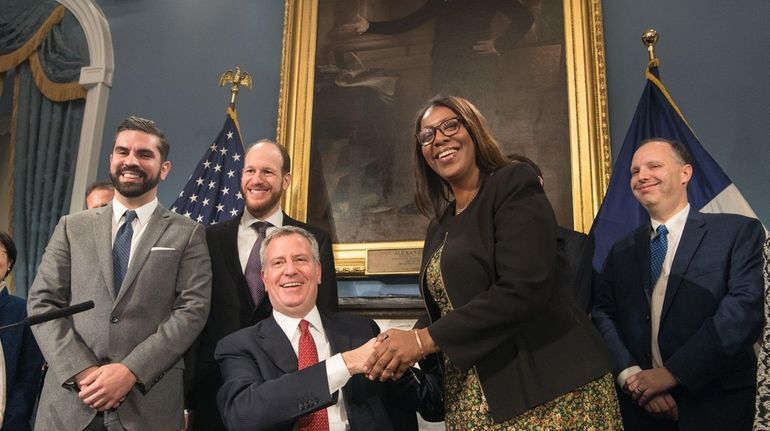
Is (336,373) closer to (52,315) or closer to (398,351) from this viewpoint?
(398,351)

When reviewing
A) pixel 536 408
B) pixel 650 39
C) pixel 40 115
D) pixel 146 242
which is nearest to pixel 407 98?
pixel 650 39

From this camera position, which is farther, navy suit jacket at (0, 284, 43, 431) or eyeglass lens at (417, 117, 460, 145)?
navy suit jacket at (0, 284, 43, 431)

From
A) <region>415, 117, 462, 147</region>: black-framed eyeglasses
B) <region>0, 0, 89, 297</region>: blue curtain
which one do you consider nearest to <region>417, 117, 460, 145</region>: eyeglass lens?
<region>415, 117, 462, 147</region>: black-framed eyeglasses

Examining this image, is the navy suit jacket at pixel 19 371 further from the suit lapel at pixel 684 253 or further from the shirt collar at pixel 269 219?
the suit lapel at pixel 684 253

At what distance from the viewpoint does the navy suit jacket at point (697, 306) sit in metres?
2.36

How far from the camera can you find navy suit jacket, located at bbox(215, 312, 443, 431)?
1.92 m

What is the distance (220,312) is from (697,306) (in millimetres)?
1896

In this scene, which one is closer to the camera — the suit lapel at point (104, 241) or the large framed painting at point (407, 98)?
the suit lapel at point (104, 241)

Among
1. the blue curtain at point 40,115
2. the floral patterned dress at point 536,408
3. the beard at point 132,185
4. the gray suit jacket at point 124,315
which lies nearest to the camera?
the floral patterned dress at point 536,408

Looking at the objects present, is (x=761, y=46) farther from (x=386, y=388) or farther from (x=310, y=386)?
(x=310, y=386)

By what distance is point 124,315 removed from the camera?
2.38 metres

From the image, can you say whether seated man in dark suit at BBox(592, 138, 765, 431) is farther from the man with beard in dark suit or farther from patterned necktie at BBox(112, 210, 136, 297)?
patterned necktie at BBox(112, 210, 136, 297)

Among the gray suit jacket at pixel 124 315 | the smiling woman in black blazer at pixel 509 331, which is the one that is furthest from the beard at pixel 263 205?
the smiling woman in black blazer at pixel 509 331

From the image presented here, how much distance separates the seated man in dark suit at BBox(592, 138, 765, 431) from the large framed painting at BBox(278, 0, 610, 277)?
35.2 inches
